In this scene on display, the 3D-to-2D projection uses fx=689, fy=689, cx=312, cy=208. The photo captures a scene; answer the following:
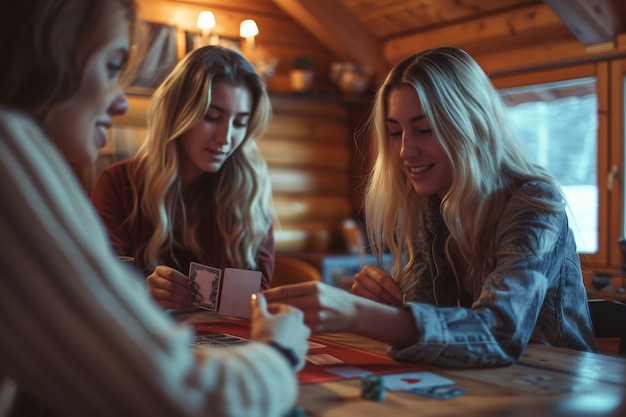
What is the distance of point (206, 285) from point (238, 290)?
14 cm

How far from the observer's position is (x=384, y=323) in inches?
63.1

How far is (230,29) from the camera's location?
18.6 ft

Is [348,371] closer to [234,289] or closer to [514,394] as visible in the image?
[514,394]

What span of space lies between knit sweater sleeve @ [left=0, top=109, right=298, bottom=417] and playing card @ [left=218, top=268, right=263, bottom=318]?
1.07 m

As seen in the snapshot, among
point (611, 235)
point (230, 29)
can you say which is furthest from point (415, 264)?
point (230, 29)

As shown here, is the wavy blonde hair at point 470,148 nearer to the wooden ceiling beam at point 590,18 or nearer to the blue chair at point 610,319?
the blue chair at point 610,319

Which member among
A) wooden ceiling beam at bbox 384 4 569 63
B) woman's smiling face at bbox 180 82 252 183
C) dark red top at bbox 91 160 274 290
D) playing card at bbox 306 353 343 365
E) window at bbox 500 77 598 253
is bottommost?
playing card at bbox 306 353 343 365

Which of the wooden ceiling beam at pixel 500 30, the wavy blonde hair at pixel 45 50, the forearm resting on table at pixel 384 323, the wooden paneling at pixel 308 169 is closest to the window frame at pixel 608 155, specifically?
the wooden ceiling beam at pixel 500 30

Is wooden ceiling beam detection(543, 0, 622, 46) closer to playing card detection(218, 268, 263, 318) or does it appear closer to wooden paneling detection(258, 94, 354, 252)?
wooden paneling detection(258, 94, 354, 252)

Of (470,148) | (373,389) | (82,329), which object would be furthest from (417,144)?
(82,329)

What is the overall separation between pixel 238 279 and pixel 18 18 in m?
1.09

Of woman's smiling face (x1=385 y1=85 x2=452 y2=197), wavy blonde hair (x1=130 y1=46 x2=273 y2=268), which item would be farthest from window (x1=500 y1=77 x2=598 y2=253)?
woman's smiling face (x1=385 y1=85 x2=452 y2=197)

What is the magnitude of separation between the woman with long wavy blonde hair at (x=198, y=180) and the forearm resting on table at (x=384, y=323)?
1.19 metres

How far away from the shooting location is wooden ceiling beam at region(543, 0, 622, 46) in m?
3.99
